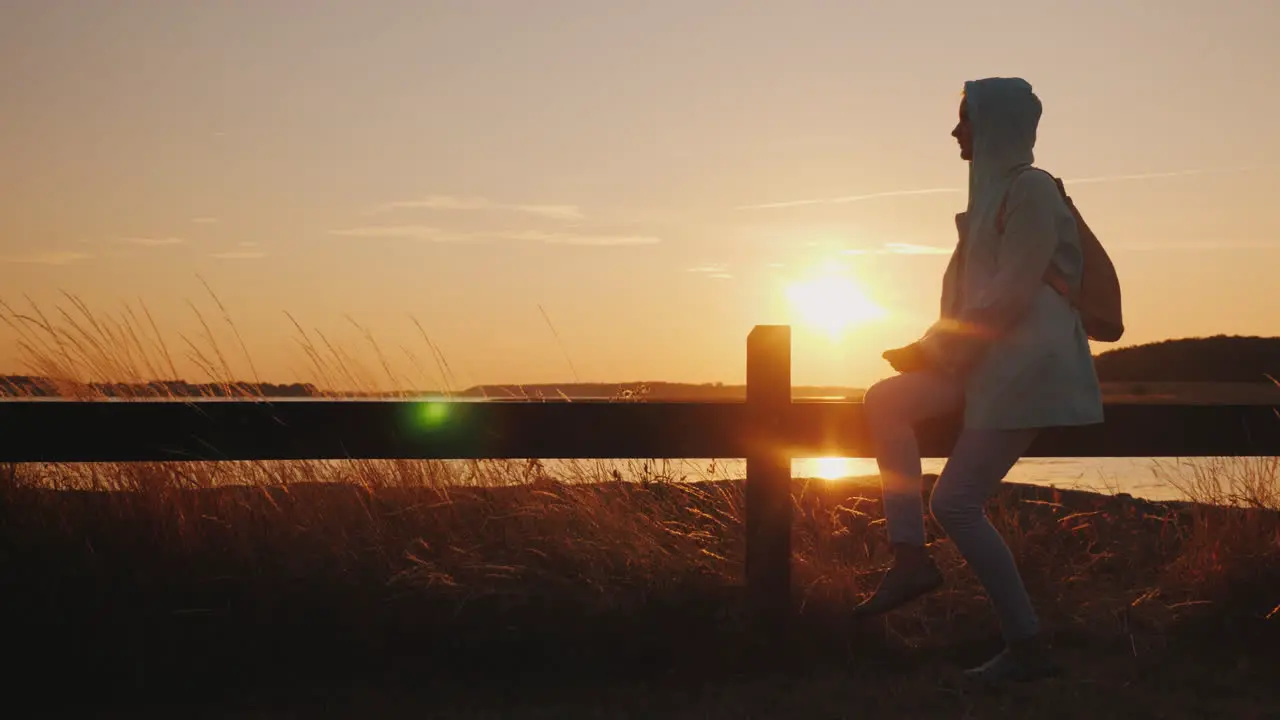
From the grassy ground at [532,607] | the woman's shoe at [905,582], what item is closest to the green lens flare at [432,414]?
the grassy ground at [532,607]

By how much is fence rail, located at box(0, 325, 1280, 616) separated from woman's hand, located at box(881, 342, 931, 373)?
2.37 ft


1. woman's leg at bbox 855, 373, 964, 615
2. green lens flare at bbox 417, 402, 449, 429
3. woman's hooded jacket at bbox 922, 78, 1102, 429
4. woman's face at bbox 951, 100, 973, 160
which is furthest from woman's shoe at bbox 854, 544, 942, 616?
green lens flare at bbox 417, 402, 449, 429

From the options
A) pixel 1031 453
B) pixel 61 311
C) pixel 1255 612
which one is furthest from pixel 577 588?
pixel 61 311

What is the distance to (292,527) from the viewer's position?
18.1ft

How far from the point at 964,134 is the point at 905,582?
180 centimetres

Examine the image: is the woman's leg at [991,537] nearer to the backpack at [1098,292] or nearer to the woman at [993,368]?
the woman at [993,368]

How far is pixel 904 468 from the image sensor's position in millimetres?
4344

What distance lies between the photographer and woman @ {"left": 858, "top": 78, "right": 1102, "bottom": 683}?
4055 millimetres

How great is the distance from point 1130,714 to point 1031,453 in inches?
53.4

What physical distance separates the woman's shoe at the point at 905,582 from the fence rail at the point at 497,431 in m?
0.76

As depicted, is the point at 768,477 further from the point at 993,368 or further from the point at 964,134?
the point at 964,134

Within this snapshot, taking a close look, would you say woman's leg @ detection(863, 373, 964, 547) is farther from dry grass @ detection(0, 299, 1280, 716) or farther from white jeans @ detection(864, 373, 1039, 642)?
dry grass @ detection(0, 299, 1280, 716)

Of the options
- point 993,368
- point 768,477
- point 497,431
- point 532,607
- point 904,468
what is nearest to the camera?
point 993,368

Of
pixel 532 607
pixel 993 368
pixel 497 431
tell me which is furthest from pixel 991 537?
pixel 497 431
